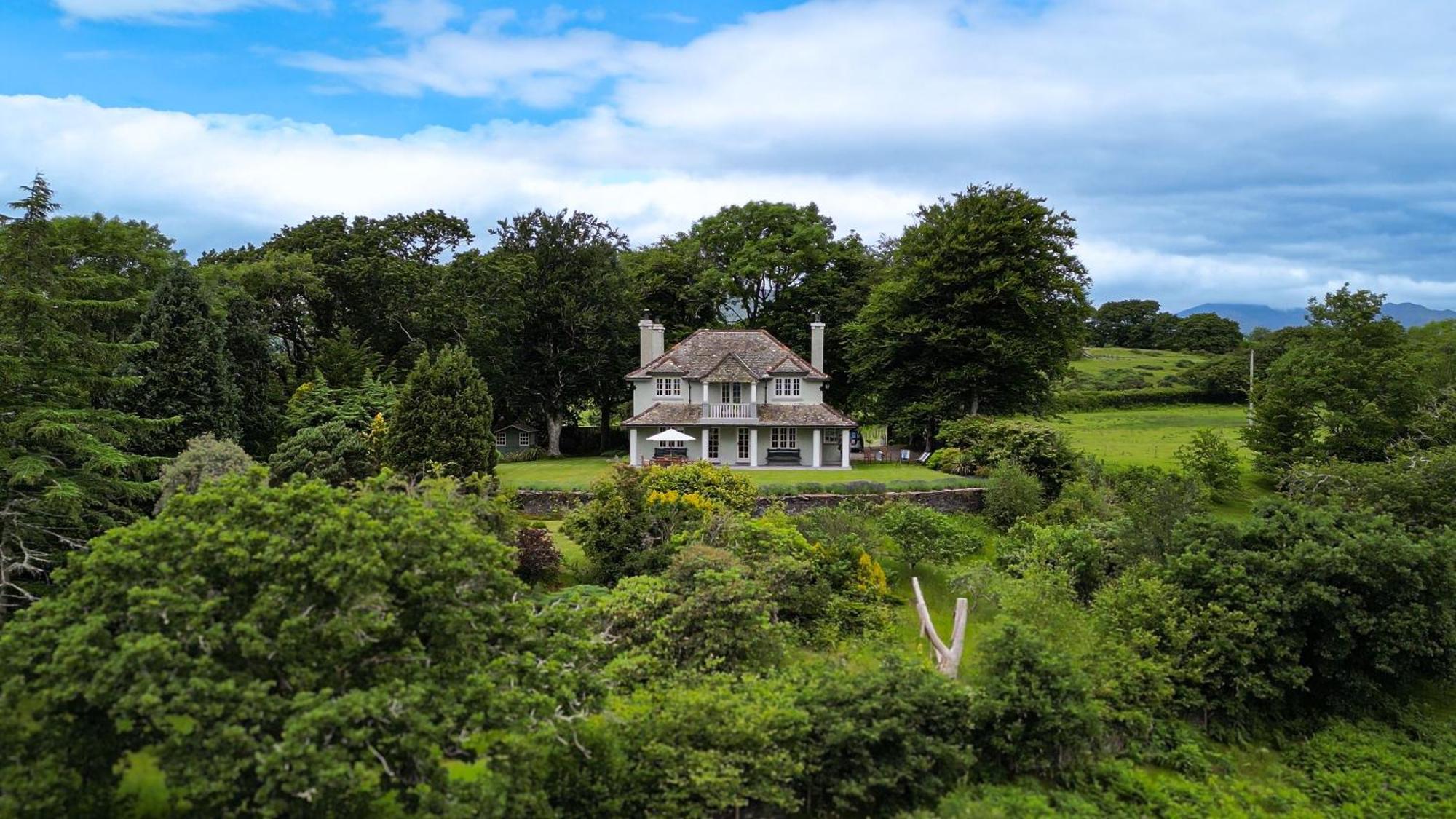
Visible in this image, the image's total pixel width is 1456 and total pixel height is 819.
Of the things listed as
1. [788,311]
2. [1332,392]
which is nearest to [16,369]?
[788,311]

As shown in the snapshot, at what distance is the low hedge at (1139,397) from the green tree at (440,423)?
1574 inches

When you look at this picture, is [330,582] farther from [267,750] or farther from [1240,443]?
[1240,443]

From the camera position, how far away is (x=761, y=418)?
3841 centimetres

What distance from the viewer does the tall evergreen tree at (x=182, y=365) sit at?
27438 mm

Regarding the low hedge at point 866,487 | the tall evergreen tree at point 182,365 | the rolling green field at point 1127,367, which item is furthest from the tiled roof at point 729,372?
the rolling green field at point 1127,367

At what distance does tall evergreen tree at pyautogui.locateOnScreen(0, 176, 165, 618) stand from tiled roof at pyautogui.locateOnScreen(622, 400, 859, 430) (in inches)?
810

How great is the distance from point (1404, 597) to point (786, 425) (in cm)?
2408

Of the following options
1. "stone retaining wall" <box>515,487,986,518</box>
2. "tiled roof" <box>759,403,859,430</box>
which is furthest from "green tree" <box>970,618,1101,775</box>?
"tiled roof" <box>759,403,859,430</box>

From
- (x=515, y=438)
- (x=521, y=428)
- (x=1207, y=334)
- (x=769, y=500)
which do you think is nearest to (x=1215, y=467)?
(x=769, y=500)

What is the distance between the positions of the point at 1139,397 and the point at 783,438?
30.6 metres

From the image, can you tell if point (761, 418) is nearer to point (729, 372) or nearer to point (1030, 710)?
point (729, 372)

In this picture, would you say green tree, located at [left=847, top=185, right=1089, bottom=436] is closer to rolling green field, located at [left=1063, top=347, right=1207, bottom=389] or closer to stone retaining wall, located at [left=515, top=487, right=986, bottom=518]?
stone retaining wall, located at [left=515, top=487, right=986, bottom=518]

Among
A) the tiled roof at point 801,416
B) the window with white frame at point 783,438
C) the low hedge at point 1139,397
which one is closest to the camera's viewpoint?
the tiled roof at point 801,416

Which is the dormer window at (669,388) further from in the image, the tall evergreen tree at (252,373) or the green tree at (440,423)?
the tall evergreen tree at (252,373)
